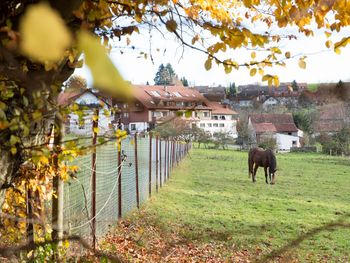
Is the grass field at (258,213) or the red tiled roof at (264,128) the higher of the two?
the red tiled roof at (264,128)

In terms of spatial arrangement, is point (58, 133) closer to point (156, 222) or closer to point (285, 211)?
point (156, 222)

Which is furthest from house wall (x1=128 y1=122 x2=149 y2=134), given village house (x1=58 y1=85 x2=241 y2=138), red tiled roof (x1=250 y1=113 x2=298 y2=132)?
red tiled roof (x1=250 y1=113 x2=298 y2=132)

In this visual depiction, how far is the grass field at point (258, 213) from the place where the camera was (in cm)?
828

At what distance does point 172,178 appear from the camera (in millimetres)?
18375

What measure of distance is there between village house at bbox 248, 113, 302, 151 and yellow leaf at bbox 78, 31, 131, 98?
38.9m

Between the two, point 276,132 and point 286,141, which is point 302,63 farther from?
point 286,141

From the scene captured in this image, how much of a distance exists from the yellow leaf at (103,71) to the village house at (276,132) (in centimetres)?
3889

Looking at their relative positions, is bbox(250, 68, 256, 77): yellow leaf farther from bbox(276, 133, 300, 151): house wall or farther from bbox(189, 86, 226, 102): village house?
bbox(276, 133, 300, 151): house wall

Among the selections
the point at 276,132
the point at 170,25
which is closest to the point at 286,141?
the point at 276,132

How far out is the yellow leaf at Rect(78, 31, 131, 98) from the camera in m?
0.35

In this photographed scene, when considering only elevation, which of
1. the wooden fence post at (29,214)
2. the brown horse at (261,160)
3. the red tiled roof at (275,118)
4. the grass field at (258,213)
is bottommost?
the grass field at (258,213)

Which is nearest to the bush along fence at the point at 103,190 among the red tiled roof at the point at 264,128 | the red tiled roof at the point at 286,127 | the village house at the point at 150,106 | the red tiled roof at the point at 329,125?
the village house at the point at 150,106

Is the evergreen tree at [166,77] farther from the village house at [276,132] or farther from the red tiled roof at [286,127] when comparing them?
the village house at [276,132]

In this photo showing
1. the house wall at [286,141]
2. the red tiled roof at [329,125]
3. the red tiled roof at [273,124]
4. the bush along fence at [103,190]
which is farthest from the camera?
the house wall at [286,141]
